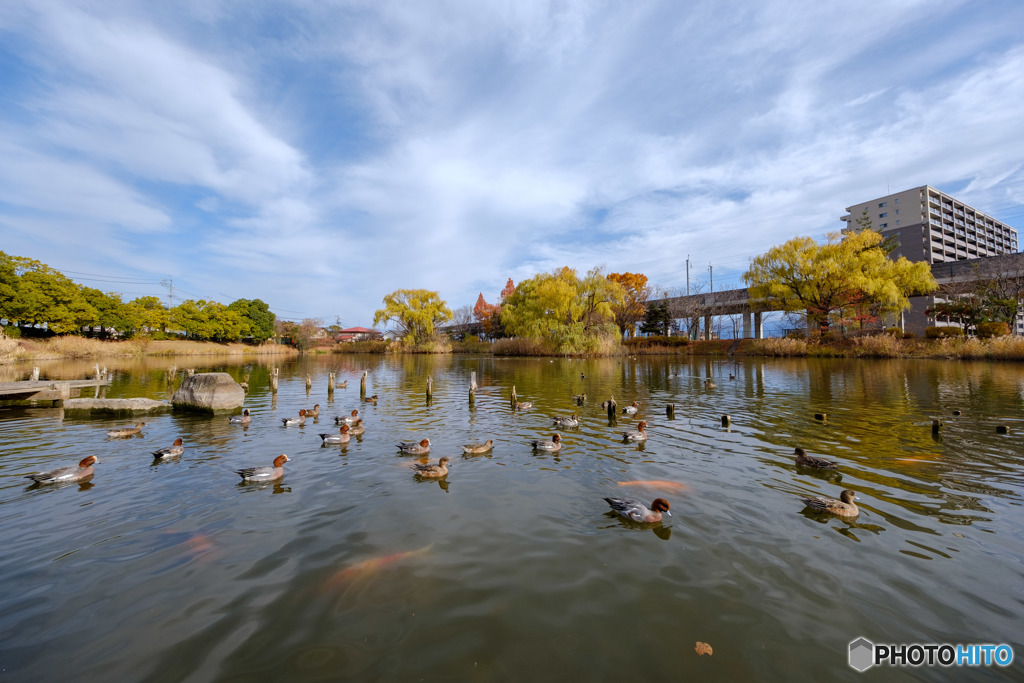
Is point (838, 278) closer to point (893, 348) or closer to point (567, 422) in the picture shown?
point (893, 348)

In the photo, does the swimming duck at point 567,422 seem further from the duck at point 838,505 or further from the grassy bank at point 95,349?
the grassy bank at point 95,349

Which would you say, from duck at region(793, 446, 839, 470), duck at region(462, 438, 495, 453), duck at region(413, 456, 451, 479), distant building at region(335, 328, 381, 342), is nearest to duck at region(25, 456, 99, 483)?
duck at region(413, 456, 451, 479)

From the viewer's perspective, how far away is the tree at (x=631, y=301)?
64312mm

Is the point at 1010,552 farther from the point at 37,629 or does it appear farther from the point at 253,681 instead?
the point at 37,629

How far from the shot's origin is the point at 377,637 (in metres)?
3.81

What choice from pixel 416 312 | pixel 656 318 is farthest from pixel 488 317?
pixel 656 318

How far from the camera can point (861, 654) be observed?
143 inches

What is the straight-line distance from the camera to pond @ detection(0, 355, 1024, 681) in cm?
361

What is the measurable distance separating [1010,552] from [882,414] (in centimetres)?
1071

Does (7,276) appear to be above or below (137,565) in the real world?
above

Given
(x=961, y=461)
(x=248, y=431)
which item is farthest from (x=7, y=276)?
(x=961, y=461)

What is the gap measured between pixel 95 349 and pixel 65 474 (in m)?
60.7

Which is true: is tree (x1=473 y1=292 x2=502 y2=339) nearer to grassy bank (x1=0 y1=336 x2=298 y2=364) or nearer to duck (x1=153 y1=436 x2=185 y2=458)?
grassy bank (x1=0 y1=336 x2=298 y2=364)

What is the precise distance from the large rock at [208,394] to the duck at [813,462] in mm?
18679
